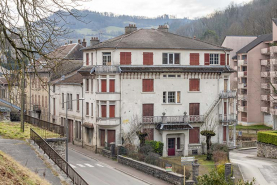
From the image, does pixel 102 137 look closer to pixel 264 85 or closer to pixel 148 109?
pixel 148 109

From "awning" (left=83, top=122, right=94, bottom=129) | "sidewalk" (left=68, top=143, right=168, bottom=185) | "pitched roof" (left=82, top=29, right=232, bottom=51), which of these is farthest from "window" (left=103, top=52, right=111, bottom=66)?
"sidewalk" (left=68, top=143, right=168, bottom=185)

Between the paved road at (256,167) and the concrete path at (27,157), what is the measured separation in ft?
57.3

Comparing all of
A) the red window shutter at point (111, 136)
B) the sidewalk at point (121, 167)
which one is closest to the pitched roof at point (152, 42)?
the red window shutter at point (111, 136)

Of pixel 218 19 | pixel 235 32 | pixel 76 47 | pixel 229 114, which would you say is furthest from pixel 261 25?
pixel 229 114

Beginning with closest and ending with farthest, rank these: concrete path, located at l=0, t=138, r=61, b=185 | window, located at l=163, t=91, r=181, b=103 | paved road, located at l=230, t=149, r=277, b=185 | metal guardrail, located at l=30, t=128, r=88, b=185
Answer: metal guardrail, located at l=30, t=128, r=88, b=185
concrete path, located at l=0, t=138, r=61, b=185
paved road, located at l=230, t=149, r=277, b=185
window, located at l=163, t=91, r=181, b=103

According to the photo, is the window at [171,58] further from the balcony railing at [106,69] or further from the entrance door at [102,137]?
the entrance door at [102,137]

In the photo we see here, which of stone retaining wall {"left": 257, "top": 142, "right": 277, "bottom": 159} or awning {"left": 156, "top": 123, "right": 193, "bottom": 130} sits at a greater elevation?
awning {"left": 156, "top": 123, "right": 193, "bottom": 130}

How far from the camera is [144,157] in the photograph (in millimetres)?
46844

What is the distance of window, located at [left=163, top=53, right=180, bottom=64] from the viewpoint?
185 ft

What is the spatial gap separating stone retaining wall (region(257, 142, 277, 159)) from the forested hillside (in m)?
73.3

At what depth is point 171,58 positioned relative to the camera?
2229 inches

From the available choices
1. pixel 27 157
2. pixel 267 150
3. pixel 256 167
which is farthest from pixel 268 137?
pixel 27 157

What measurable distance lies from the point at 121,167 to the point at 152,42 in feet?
50.4

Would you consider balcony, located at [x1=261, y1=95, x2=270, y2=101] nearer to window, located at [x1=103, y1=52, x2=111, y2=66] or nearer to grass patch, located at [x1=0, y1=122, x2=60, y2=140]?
window, located at [x1=103, y1=52, x2=111, y2=66]
